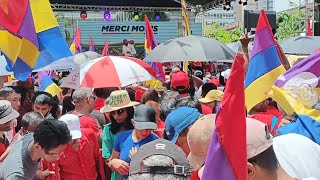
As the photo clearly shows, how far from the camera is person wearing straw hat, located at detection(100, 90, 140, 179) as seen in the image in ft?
13.6

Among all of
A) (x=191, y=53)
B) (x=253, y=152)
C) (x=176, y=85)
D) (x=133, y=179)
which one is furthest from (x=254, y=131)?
(x=191, y=53)

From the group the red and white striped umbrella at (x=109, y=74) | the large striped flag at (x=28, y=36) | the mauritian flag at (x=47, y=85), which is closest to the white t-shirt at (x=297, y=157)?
the large striped flag at (x=28, y=36)

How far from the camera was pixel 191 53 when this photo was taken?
7594 mm

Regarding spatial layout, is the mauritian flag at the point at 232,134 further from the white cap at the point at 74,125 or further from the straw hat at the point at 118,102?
the straw hat at the point at 118,102

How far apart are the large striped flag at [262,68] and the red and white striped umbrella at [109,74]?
183 cm

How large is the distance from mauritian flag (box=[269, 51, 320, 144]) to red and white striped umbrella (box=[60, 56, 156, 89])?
8.01ft

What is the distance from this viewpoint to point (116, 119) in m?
4.23

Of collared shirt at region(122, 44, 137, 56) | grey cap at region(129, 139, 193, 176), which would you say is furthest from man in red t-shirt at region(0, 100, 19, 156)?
collared shirt at region(122, 44, 137, 56)

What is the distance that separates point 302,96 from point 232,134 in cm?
170

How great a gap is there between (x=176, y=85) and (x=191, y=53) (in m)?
1.77

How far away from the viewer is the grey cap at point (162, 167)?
5.59 ft

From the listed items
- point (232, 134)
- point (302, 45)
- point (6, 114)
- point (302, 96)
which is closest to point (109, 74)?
point (6, 114)

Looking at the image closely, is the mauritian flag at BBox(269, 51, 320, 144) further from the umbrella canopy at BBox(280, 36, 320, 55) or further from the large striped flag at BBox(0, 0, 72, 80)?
the umbrella canopy at BBox(280, 36, 320, 55)

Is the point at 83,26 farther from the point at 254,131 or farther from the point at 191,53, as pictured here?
the point at 254,131
